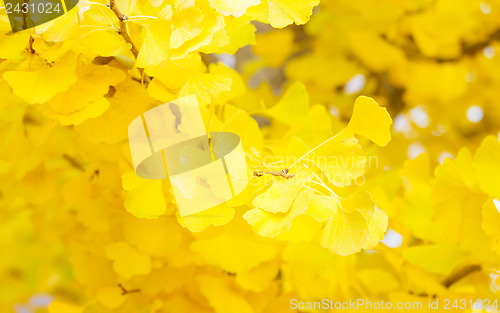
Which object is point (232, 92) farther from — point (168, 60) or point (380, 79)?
point (380, 79)

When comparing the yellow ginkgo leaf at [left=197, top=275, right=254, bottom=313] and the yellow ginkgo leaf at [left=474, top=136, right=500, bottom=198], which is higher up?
the yellow ginkgo leaf at [left=474, top=136, right=500, bottom=198]

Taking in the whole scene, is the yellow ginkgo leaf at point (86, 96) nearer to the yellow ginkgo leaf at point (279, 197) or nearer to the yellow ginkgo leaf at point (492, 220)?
the yellow ginkgo leaf at point (279, 197)

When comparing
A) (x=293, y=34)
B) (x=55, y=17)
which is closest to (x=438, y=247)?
(x=55, y=17)

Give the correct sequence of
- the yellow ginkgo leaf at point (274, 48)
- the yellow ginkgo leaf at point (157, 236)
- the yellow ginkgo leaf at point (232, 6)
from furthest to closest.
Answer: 1. the yellow ginkgo leaf at point (274, 48)
2. the yellow ginkgo leaf at point (157, 236)
3. the yellow ginkgo leaf at point (232, 6)

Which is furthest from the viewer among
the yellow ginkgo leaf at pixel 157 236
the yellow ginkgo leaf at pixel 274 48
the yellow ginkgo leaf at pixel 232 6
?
the yellow ginkgo leaf at pixel 274 48

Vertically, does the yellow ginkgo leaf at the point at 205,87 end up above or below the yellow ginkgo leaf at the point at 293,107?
above

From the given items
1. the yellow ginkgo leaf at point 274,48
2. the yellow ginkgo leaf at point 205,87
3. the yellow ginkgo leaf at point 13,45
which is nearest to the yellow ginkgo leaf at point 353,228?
the yellow ginkgo leaf at point 205,87

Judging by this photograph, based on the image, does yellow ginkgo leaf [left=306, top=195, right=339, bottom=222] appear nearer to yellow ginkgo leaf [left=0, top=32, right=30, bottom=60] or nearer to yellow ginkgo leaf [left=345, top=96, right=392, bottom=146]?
yellow ginkgo leaf [left=345, top=96, right=392, bottom=146]

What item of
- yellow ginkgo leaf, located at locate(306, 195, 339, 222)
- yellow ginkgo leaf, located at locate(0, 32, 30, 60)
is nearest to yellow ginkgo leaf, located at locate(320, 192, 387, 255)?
yellow ginkgo leaf, located at locate(306, 195, 339, 222)
